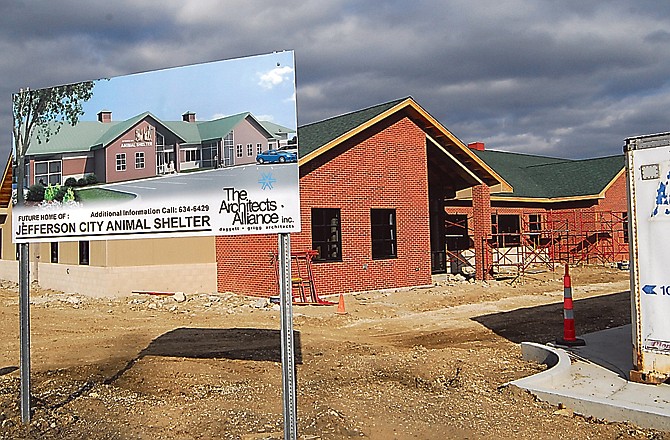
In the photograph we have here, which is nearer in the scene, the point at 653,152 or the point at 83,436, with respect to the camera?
the point at 83,436

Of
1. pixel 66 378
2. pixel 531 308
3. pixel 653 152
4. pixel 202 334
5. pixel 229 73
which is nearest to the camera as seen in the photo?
pixel 229 73

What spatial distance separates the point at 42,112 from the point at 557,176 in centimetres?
3213

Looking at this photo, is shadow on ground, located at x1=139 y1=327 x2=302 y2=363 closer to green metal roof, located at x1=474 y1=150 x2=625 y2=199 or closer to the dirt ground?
the dirt ground

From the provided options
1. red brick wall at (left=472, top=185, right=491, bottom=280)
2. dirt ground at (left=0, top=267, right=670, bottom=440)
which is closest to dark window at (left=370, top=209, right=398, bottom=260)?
red brick wall at (left=472, top=185, right=491, bottom=280)

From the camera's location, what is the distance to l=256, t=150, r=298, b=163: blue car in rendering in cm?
549

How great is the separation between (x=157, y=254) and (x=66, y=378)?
1077 centimetres

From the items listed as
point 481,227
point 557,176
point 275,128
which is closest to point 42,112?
point 275,128

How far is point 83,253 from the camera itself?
2039cm

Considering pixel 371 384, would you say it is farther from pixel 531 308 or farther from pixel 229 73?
pixel 531 308

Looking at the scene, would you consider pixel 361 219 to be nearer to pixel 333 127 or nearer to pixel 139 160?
pixel 333 127

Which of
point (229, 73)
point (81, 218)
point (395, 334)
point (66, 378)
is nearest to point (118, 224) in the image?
point (81, 218)

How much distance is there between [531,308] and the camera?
16.2 metres

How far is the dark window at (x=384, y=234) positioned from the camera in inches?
820

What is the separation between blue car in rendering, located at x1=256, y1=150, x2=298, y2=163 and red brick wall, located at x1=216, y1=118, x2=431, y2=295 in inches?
492
